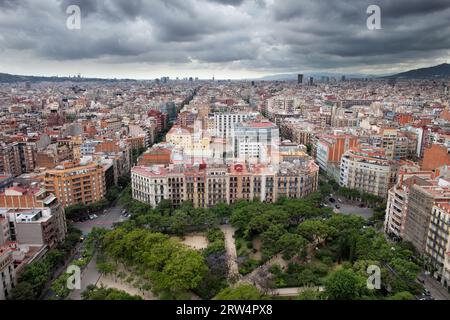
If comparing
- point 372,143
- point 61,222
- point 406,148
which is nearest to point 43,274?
point 61,222

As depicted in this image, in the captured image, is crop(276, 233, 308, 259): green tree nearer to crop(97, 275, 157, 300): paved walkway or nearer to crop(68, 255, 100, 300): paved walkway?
crop(97, 275, 157, 300): paved walkway

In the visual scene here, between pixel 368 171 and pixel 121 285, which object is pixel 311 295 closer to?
pixel 121 285

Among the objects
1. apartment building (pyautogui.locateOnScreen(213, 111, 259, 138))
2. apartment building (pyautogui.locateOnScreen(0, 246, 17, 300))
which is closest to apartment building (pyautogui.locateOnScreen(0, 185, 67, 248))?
apartment building (pyautogui.locateOnScreen(0, 246, 17, 300))

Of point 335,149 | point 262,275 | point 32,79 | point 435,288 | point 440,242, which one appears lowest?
point 435,288

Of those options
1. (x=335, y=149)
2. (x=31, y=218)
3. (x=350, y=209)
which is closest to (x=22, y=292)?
(x=31, y=218)

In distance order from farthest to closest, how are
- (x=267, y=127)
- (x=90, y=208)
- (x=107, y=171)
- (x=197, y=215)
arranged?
(x=267, y=127)
(x=107, y=171)
(x=90, y=208)
(x=197, y=215)

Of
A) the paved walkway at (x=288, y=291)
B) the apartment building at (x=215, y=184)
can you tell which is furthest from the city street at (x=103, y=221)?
the paved walkway at (x=288, y=291)
